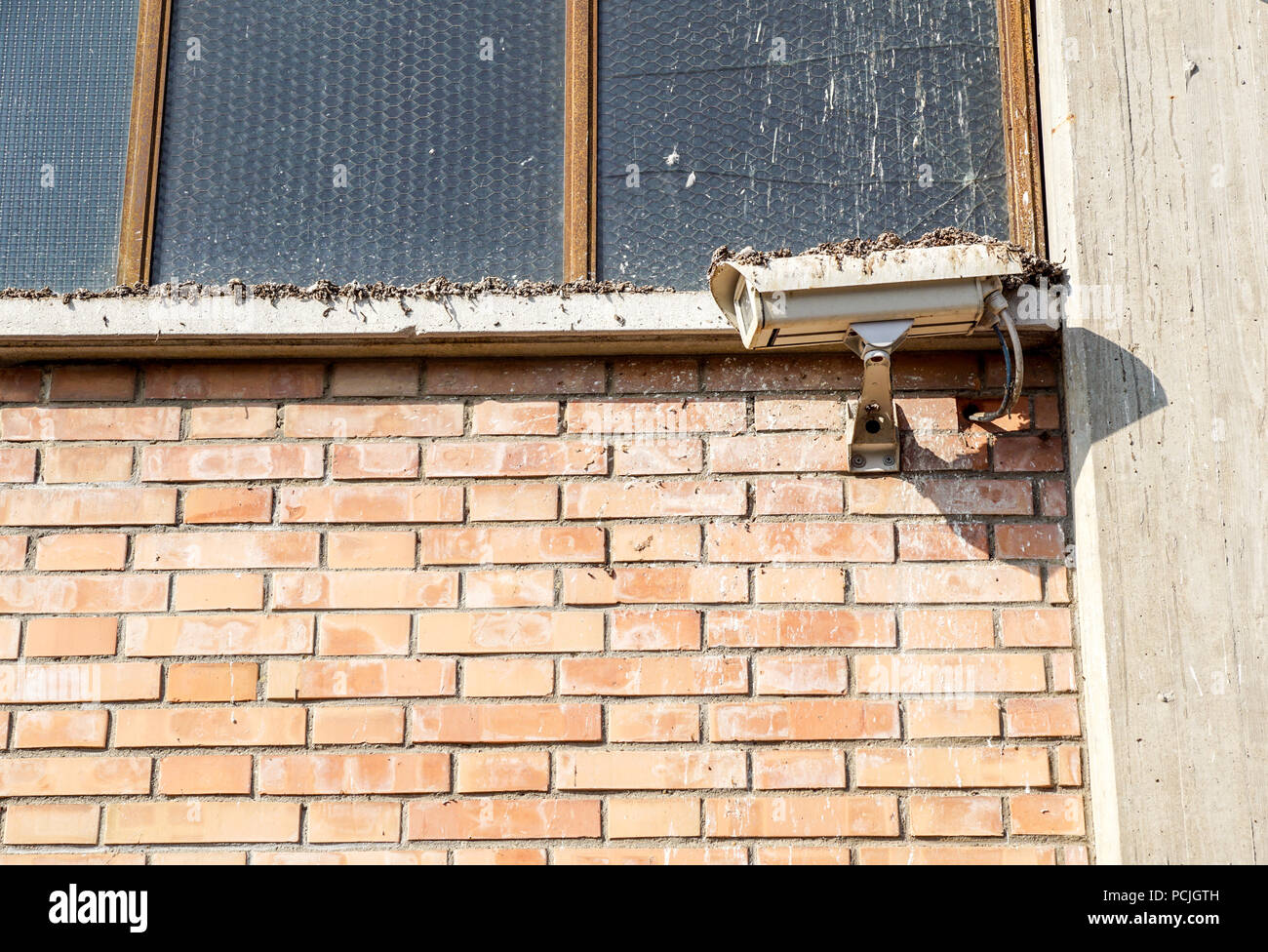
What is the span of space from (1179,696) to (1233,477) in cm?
Answer: 45

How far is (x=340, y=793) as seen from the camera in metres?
2.27

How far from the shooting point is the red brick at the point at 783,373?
8.05 feet

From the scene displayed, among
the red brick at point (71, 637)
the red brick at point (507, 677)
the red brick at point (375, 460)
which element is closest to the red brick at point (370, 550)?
the red brick at point (375, 460)

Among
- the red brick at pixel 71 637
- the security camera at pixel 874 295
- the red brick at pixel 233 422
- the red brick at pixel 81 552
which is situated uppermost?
the security camera at pixel 874 295

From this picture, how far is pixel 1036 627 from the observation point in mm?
2324

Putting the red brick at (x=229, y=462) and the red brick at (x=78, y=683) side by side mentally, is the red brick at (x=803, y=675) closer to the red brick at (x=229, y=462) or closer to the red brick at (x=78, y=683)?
the red brick at (x=229, y=462)

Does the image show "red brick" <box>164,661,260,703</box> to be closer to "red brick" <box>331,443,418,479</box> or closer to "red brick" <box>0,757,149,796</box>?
"red brick" <box>0,757,149,796</box>

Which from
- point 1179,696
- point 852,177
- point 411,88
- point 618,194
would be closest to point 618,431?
point 618,194

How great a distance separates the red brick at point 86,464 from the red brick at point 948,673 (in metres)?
1.57

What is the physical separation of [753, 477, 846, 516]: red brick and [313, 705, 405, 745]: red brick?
0.84 meters

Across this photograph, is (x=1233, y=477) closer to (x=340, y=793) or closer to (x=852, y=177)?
(x=852, y=177)

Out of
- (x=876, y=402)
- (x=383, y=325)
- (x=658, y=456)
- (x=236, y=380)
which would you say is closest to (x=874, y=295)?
(x=876, y=402)

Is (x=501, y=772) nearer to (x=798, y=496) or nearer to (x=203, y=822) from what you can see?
(x=203, y=822)

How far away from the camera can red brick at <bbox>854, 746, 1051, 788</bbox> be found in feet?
7.39
